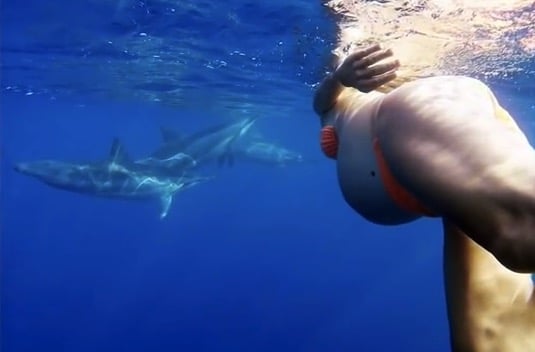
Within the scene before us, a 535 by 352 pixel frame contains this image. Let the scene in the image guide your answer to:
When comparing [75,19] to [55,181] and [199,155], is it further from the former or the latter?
[199,155]

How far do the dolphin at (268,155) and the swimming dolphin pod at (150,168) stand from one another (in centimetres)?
207

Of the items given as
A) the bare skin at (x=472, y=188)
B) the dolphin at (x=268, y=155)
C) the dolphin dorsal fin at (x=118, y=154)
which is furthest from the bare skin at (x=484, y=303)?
the dolphin at (x=268, y=155)

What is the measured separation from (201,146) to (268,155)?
4612mm

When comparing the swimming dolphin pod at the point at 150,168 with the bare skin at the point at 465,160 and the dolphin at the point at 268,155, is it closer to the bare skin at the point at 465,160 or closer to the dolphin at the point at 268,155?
the dolphin at the point at 268,155

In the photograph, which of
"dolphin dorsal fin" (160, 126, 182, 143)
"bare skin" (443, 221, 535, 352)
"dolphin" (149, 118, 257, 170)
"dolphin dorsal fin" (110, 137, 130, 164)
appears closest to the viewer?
"bare skin" (443, 221, 535, 352)

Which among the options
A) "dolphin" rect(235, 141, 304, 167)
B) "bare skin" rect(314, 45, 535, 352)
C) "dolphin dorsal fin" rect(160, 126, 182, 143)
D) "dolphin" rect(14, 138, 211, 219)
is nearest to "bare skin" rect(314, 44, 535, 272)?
"bare skin" rect(314, 45, 535, 352)

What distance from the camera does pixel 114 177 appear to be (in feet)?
49.7

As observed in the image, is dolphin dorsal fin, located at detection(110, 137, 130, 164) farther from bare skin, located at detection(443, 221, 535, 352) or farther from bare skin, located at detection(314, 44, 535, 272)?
bare skin, located at detection(443, 221, 535, 352)

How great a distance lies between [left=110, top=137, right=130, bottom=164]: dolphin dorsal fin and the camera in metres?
15.4

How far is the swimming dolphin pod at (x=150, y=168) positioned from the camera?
14948 mm

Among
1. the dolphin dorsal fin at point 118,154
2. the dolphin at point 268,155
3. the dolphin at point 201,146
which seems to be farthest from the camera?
the dolphin at point 268,155

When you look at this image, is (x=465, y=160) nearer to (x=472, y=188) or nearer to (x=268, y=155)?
(x=472, y=188)

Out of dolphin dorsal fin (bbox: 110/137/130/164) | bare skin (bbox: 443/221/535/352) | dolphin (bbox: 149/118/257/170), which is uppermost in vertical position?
bare skin (bbox: 443/221/535/352)

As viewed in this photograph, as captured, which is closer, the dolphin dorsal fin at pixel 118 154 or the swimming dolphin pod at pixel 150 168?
the swimming dolphin pod at pixel 150 168
